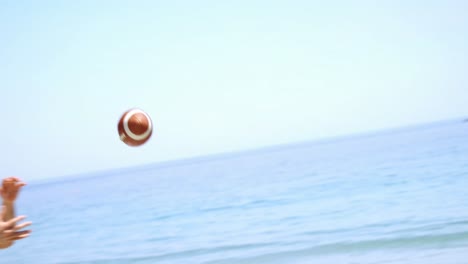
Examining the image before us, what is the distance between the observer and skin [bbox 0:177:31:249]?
2877mm

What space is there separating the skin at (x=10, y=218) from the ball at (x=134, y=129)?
8.92 feet

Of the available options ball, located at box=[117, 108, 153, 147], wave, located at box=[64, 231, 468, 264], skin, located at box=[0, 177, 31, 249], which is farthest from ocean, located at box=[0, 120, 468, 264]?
skin, located at box=[0, 177, 31, 249]

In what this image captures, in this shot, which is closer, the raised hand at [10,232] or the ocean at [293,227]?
the raised hand at [10,232]

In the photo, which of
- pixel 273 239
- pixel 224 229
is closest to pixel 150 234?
pixel 224 229

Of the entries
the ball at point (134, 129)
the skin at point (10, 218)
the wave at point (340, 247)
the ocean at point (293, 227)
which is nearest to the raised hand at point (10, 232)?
the skin at point (10, 218)

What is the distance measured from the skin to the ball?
8.92 ft

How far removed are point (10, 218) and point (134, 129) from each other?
2.85 metres

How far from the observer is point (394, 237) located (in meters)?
11.2

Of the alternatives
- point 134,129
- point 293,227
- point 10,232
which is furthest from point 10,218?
point 293,227

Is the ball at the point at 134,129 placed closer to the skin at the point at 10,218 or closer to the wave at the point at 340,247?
the skin at the point at 10,218

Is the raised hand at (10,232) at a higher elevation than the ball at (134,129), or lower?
lower

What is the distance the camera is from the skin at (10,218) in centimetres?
288

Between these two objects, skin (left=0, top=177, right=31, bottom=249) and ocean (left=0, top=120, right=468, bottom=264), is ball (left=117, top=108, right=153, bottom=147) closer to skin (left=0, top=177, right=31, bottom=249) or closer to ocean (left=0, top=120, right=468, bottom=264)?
skin (left=0, top=177, right=31, bottom=249)

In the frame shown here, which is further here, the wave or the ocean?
the ocean
